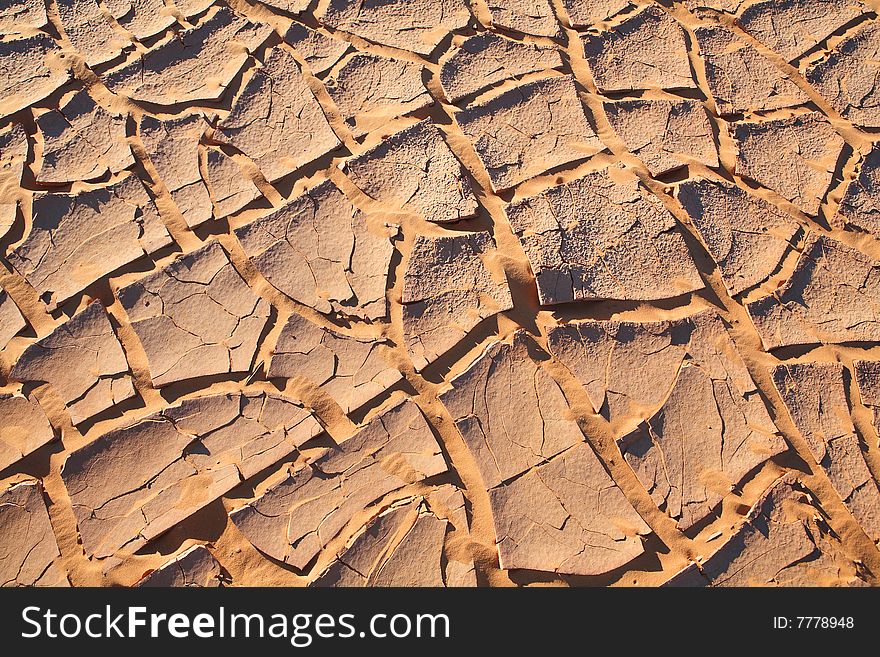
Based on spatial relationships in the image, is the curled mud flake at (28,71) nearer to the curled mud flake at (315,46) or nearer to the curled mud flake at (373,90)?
the curled mud flake at (315,46)

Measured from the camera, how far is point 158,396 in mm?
1990

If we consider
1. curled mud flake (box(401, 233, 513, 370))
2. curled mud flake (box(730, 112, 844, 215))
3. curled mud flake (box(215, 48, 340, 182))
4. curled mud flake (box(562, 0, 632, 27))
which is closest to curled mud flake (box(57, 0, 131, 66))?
curled mud flake (box(215, 48, 340, 182))

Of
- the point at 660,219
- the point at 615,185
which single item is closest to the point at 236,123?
the point at 615,185

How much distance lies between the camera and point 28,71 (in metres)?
2.36

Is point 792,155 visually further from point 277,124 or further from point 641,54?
point 277,124

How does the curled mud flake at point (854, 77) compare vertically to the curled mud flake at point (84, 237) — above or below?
above

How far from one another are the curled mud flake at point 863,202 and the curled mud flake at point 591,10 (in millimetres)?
1006

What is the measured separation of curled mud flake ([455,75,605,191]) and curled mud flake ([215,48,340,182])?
481 mm

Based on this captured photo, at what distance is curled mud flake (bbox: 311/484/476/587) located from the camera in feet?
5.96

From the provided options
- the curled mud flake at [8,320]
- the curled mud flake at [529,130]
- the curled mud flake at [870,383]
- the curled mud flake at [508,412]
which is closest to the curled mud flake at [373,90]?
the curled mud flake at [529,130]

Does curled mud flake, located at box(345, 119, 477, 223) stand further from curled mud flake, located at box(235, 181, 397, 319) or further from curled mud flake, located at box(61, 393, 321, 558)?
curled mud flake, located at box(61, 393, 321, 558)

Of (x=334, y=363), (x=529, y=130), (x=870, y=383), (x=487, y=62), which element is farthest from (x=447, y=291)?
(x=870, y=383)

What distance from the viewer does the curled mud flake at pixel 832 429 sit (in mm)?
1913

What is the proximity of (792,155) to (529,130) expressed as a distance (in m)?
0.89
